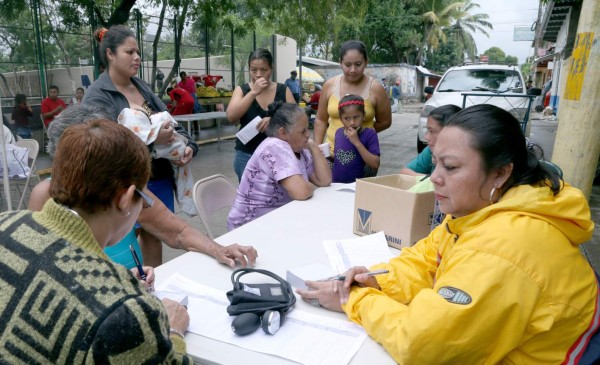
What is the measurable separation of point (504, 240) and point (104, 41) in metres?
2.32

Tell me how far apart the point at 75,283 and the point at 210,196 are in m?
1.87

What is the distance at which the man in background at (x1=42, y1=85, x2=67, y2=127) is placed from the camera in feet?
26.0

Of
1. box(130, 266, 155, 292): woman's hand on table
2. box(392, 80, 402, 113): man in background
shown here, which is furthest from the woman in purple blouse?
box(392, 80, 402, 113): man in background

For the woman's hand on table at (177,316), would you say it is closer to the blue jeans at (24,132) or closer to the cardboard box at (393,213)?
the cardboard box at (393,213)

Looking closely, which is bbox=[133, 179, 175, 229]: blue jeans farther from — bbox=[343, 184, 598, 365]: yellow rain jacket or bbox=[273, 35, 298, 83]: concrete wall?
bbox=[273, 35, 298, 83]: concrete wall

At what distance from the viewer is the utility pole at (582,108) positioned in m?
2.74

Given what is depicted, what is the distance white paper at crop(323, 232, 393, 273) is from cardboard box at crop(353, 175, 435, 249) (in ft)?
0.19

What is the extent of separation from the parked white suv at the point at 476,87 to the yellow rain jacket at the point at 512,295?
657 centimetres

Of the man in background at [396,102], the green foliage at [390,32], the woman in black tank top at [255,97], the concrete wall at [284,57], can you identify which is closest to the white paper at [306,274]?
the woman in black tank top at [255,97]

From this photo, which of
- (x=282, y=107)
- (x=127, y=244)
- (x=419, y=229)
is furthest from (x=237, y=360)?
(x=282, y=107)

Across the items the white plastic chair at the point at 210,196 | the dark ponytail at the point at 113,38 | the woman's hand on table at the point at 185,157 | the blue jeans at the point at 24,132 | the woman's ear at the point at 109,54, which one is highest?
the dark ponytail at the point at 113,38

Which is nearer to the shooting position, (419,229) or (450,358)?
(450,358)

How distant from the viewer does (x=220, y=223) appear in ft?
14.9

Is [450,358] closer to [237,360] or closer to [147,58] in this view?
[237,360]
